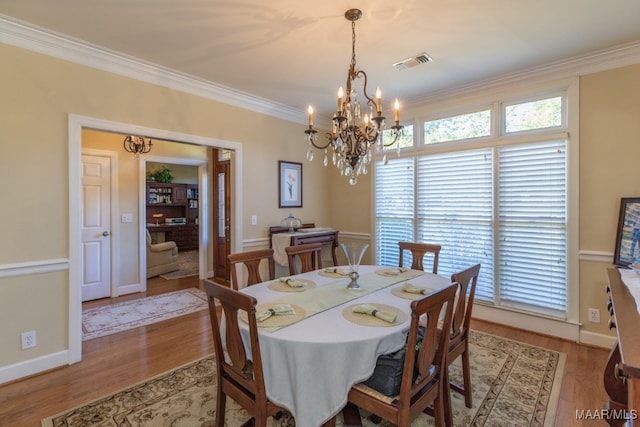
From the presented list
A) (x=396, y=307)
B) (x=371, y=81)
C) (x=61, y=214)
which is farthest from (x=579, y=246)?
(x=61, y=214)

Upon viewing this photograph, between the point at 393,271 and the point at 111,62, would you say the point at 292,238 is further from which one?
the point at 111,62

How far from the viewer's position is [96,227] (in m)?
4.35

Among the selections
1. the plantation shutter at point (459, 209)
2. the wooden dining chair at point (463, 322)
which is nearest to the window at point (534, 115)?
the plantation shutter at point (459, 209)

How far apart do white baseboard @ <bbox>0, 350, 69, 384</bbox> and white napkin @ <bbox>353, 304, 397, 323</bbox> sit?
8.56 feet

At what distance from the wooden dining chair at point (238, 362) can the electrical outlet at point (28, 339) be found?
6.20 ft

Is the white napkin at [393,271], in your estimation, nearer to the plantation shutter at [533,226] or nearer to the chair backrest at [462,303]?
the chair backrest at [462,303]

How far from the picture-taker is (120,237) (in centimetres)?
463

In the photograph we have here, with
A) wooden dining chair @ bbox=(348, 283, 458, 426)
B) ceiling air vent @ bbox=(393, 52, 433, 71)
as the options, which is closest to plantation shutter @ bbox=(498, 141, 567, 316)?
ceiling air vent @ bbox=(393, 52, 433, 71)

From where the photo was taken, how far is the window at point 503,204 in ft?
10.1

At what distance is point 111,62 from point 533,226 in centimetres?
444

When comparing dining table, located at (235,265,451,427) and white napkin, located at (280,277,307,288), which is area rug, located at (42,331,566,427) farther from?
white napkin, located at (280,277,307,288)

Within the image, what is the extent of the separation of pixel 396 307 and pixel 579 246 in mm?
2360

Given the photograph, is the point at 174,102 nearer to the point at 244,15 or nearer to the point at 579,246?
the point at 244,15

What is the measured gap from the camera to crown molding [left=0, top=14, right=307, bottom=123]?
7.61ft
